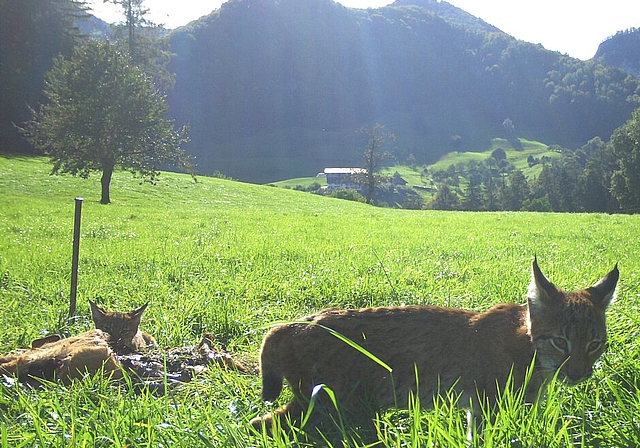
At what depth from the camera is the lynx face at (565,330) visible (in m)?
3.25

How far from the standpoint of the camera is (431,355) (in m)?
3.40

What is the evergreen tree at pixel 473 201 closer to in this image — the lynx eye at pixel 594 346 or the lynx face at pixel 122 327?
the lynx face at pixel 122 327

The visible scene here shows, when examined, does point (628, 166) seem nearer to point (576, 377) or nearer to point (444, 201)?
point (444, 201)

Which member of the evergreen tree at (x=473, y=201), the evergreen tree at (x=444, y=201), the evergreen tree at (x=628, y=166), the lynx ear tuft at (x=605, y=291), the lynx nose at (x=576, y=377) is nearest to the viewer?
the lynx nose at (x=576, y=377)

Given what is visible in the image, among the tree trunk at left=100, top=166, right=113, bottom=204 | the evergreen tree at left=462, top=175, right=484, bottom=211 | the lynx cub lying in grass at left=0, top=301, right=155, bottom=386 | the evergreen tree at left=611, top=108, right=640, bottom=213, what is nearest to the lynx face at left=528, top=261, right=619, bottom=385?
the lynx cub lying in grass at left=0, top=301, right=155, bottom=386

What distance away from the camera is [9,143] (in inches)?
2472

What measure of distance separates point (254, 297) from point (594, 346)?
4.85m

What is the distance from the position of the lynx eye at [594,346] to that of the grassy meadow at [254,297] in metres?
0.27

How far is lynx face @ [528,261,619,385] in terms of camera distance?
3250 mm

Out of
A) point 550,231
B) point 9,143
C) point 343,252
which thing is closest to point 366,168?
point 9,143

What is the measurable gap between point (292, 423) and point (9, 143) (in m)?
72.7

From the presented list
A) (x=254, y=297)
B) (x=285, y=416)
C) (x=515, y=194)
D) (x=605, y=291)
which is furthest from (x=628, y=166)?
(x=285, y=416)

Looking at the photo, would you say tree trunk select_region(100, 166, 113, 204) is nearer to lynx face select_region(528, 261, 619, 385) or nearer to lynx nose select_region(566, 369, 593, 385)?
lynx face select_region(528, 261, 619, 385)

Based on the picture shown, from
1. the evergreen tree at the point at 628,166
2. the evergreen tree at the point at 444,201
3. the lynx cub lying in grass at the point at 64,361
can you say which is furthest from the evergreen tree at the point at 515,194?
the lynx cub lying in grass at the point at 64,361
